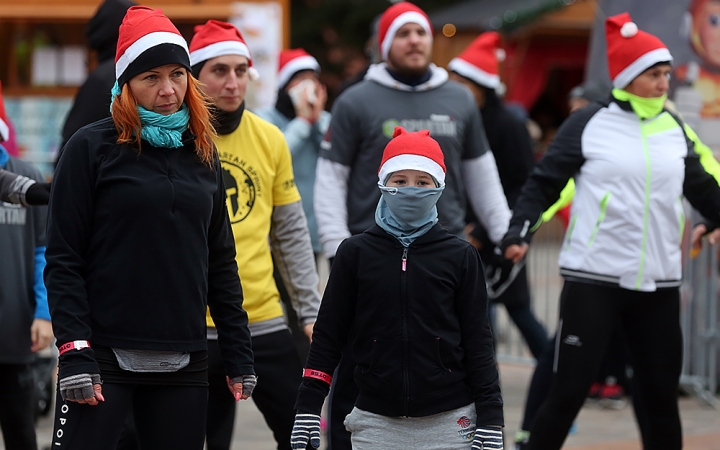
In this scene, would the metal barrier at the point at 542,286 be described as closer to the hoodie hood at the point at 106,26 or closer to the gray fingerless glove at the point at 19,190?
the hoodie hood at the point at 106,26

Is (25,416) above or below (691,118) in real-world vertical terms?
below

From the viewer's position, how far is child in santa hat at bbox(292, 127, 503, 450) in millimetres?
3771

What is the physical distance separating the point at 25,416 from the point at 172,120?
5.69 ft

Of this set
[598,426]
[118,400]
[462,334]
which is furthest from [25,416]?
[598,426]

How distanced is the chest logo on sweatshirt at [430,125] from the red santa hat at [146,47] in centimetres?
171

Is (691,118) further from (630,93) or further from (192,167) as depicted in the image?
(192,167)

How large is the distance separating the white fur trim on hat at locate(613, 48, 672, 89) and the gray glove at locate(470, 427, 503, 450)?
214 cm

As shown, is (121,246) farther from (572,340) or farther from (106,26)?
(572,340)

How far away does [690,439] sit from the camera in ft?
21.9

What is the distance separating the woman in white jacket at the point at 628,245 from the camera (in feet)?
16.7

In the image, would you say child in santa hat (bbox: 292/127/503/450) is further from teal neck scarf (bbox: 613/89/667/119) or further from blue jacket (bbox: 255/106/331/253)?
blue jacket (bbox: 255/106/331/253)

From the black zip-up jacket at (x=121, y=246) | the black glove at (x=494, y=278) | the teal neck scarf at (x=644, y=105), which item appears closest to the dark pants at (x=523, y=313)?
the black glove at (x=494, y=278)

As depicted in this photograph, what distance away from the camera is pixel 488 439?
3717mm

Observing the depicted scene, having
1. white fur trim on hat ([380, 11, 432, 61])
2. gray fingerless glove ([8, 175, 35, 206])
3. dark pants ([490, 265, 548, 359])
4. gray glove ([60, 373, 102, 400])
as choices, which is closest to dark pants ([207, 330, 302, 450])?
gray fingerless glove ([8, 175, 35, 206])
